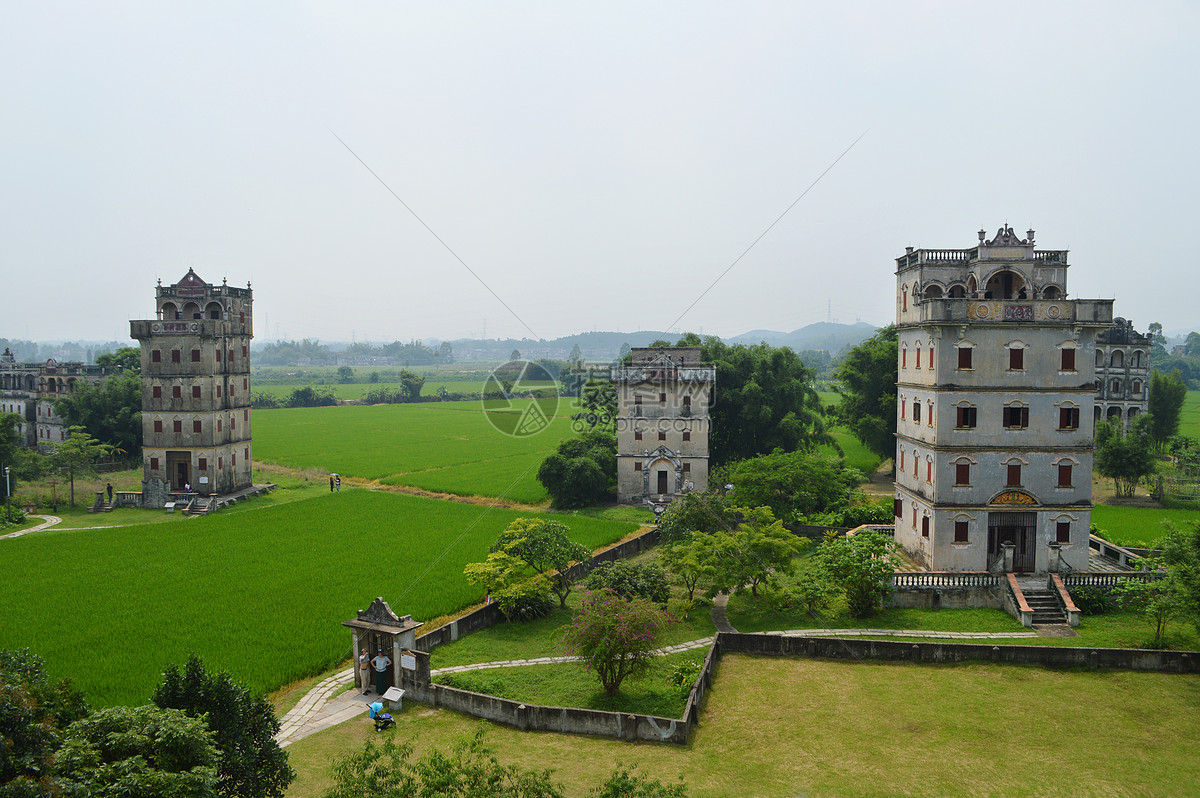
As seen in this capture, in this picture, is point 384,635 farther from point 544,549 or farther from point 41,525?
point 41,525

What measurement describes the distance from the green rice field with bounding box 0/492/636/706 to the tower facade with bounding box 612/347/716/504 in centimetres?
588

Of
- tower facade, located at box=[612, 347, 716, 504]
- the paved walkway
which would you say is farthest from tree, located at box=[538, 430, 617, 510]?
the paved walkway

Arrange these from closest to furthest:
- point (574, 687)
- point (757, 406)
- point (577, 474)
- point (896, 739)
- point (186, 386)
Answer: point (896, 739) → point (574, 687) → point (577, 474) → point (186, 386) → point (757, 406)

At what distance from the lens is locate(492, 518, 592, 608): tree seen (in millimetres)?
26797

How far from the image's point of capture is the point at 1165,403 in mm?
63500

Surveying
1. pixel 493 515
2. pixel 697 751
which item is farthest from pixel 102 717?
pixel 493 515

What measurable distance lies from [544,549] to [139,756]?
16908mm

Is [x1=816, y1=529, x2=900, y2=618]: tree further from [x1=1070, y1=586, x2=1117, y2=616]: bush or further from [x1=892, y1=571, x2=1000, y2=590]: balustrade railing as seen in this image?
[x1=1070, y1=586, x2=1117, y2=616]: bush

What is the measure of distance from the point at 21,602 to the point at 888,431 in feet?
160

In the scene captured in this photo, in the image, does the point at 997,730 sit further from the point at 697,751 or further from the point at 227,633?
the point at 227,633

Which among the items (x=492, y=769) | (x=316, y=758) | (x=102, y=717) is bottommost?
(x=316, y=758)

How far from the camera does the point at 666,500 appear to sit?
4566cm

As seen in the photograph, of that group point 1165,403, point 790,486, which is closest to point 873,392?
point 790,486

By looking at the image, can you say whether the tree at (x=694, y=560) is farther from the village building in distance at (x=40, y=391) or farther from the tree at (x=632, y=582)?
the village building in distance at (x=40, y=391)
